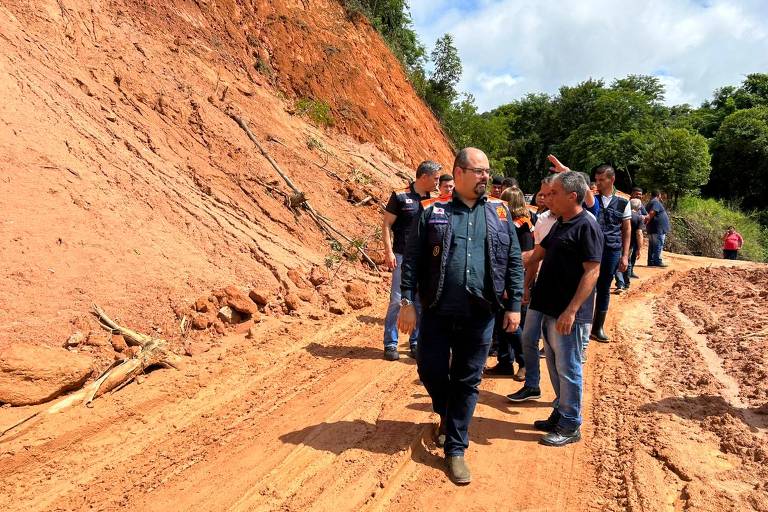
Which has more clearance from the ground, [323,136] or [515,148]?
[515,148]

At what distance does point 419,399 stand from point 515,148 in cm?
4028

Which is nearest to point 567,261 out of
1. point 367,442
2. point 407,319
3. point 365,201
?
point 407,319

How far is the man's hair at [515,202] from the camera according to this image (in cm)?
504

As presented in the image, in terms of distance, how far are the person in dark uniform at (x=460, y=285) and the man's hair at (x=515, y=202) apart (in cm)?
156

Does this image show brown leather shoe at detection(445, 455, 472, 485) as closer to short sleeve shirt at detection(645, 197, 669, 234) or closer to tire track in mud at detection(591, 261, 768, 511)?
tire track in mud at detection(591, 261, 768, 511)

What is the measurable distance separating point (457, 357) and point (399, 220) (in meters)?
2.38

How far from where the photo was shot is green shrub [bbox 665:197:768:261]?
16812mm

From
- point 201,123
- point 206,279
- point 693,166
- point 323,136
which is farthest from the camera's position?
point 693,166

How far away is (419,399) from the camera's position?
4.56 meters

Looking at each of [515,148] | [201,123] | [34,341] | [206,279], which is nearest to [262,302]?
[206,279]

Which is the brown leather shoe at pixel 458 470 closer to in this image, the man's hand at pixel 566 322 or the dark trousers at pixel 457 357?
the dark trousers at pixel 457 357

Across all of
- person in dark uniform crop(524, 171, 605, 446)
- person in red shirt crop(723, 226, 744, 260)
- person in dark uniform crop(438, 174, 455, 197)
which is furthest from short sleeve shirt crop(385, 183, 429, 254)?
person in red shirt crop(723, 226, 744, 260)

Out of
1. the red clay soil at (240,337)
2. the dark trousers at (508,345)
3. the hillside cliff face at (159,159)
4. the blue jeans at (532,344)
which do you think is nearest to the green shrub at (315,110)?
the hillside cliff face at (159,159)

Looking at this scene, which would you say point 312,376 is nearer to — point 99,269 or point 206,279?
point 206,279
